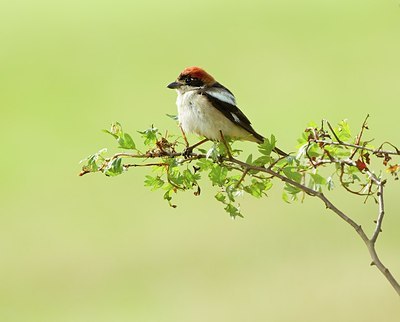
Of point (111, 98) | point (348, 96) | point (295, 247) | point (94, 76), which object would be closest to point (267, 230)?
point (295, 247)

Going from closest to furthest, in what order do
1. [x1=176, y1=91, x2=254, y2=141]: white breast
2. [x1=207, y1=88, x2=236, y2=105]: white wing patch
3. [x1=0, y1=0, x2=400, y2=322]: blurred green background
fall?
[x1=176, y1=91, x2=254, y2=141]: white breast < [x1=207, y1=88, x2=236, y2=105]: white wing patch < [x1=0, y1=0, x2=400, y2=322]: blurred green background

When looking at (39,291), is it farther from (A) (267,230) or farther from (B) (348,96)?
(B) (348,96)

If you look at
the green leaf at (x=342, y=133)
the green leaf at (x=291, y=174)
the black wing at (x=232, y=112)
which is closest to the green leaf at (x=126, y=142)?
the green leaf at (x=291, y=174)

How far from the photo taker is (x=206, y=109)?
4.27 m

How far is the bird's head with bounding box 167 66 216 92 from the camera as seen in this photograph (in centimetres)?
434

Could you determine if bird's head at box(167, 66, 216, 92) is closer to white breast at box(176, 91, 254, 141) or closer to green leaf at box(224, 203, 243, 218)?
white breast at box(176, 91, 254, 141)

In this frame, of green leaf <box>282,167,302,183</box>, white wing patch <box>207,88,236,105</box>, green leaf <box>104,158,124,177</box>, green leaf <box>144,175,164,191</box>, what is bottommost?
green leaf <box>282,167,302,183</box>

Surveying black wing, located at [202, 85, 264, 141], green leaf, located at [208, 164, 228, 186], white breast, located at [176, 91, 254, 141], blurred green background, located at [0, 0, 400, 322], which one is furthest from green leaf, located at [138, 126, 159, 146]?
blurred green background, located at [0, 0, 400, 322]

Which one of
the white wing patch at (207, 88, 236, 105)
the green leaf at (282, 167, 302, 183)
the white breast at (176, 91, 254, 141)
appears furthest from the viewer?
the white wing patch at (207, 88, 236, 105)

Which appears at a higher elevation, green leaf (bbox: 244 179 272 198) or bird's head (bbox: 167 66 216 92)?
bird's head (bbox: 167 66 216 92)

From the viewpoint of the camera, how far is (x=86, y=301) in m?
11.6

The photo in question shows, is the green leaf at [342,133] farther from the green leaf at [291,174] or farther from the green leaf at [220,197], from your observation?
the green leaf at [220,197]

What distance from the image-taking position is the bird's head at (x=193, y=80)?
4344 mm

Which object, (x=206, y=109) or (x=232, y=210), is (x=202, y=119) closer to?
(x=206, y=109)
